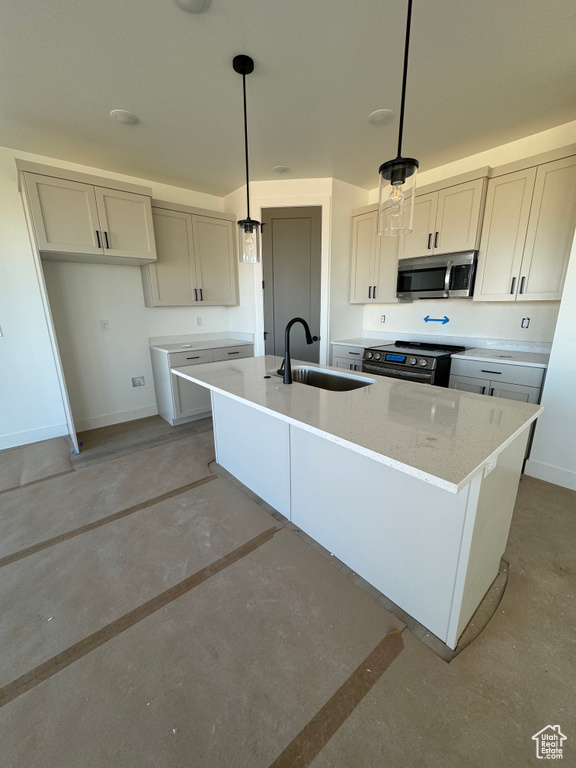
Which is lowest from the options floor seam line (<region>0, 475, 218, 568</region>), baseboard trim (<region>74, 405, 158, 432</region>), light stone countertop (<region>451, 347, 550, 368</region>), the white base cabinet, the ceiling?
floor seam line (<region>0, 475, 218, 568</region>)

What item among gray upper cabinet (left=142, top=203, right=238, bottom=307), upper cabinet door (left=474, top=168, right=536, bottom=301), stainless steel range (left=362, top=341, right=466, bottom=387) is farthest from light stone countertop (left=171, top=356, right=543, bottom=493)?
gray upper cabinet (left=142, top=203, right=238, bottom=307)

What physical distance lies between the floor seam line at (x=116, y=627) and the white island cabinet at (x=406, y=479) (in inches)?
17.0

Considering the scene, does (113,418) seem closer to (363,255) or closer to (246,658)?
(246,658)

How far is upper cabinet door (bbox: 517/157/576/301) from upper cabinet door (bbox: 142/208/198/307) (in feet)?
11.0

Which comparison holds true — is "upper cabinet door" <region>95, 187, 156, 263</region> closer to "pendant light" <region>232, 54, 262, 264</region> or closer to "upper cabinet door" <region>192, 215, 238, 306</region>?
"upper cabinet door" <region>192, 215, 238, 306</region>

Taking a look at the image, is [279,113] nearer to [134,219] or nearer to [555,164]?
[134,219]

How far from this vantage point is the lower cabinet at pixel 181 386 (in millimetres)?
3418

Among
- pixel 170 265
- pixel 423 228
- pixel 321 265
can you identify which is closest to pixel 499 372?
pixel 423 228

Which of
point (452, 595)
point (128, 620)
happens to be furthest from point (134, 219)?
point (452, 595)

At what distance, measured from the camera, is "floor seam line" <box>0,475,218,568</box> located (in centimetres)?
172

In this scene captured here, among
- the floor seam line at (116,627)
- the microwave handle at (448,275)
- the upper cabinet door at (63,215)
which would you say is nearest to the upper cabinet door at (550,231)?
the microwave handle at (448,275)

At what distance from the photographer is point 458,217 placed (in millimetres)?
2824

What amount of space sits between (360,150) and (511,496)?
3.05 meters

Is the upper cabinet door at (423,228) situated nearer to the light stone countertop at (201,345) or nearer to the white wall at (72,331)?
the light stone countertop at (201,345)
